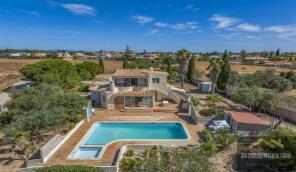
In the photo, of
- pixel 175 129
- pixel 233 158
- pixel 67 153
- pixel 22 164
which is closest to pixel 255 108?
pixel 175 129

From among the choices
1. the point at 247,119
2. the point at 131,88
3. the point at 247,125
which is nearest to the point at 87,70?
the point at 131,88

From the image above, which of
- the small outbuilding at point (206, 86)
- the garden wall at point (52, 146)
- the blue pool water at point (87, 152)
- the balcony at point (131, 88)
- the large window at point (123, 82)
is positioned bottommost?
the blue pool water at point (87, 152)

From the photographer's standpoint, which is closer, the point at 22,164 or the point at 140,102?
the point at 22,164

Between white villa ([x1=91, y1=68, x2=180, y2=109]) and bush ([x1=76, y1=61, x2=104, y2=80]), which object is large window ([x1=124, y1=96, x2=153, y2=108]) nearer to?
white villa ([x1=91, y1=68, x2=180, y2=109])

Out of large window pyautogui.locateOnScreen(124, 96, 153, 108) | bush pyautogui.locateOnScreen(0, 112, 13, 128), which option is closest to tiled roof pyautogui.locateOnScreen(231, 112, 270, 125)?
large window pyautogui.locateOnScreen(124, 96, 153, 108)

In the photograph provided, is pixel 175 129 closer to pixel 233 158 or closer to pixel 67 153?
pixel 233 158

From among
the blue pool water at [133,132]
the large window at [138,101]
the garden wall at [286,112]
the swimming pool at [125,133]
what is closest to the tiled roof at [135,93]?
the large window at [138,101]

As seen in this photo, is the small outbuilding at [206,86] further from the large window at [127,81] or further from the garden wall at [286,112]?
the garden wall at [286,112]
